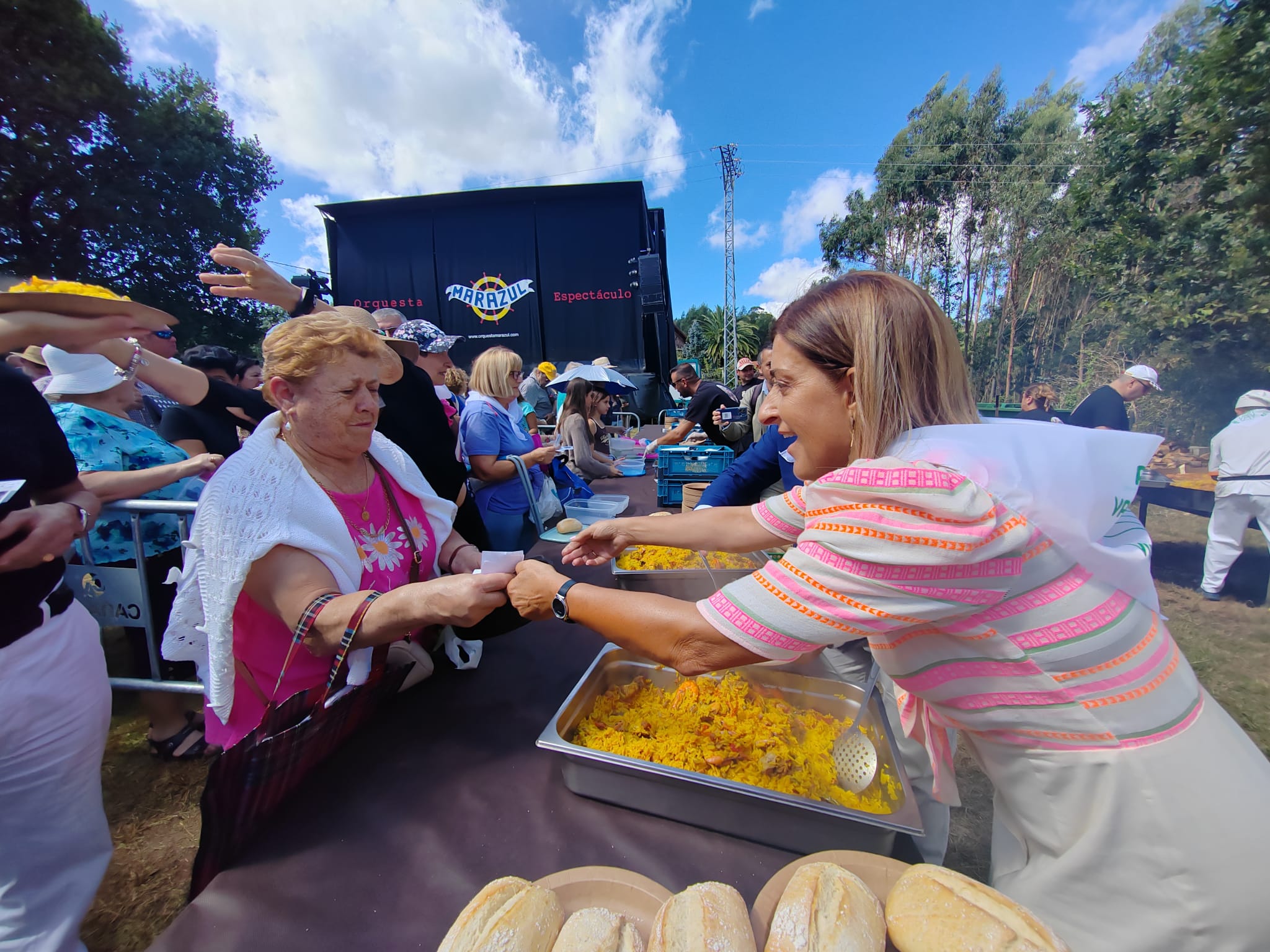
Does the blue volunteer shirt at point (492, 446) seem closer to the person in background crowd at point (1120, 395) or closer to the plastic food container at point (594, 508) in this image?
the plastic food container at point (594, 508)

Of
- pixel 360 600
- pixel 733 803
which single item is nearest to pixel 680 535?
pixel 733 803

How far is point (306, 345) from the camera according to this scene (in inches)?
64.4

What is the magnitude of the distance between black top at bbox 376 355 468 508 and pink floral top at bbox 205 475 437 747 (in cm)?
64

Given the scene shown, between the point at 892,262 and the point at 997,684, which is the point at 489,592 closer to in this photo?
the point at 997,684

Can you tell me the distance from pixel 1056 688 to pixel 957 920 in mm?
498

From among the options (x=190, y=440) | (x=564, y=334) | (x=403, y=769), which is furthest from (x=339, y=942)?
(x=564, y=334)

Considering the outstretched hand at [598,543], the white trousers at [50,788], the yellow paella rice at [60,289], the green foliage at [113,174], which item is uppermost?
the green foliage at [113,174]

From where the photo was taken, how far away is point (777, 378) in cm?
136

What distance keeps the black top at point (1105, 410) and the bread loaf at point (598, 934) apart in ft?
27.8

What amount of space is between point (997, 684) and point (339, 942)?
1408mm

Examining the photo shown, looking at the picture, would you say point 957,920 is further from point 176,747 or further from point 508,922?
point 176,747

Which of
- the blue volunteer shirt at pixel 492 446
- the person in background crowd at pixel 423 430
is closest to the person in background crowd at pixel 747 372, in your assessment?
the blue volunteer shirt at pixel 492 446

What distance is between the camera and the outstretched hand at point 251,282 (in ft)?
6.68

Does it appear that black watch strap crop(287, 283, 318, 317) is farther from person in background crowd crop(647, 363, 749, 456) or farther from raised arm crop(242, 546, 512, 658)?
person in background crowd crop(647, 363, 749, 456)
